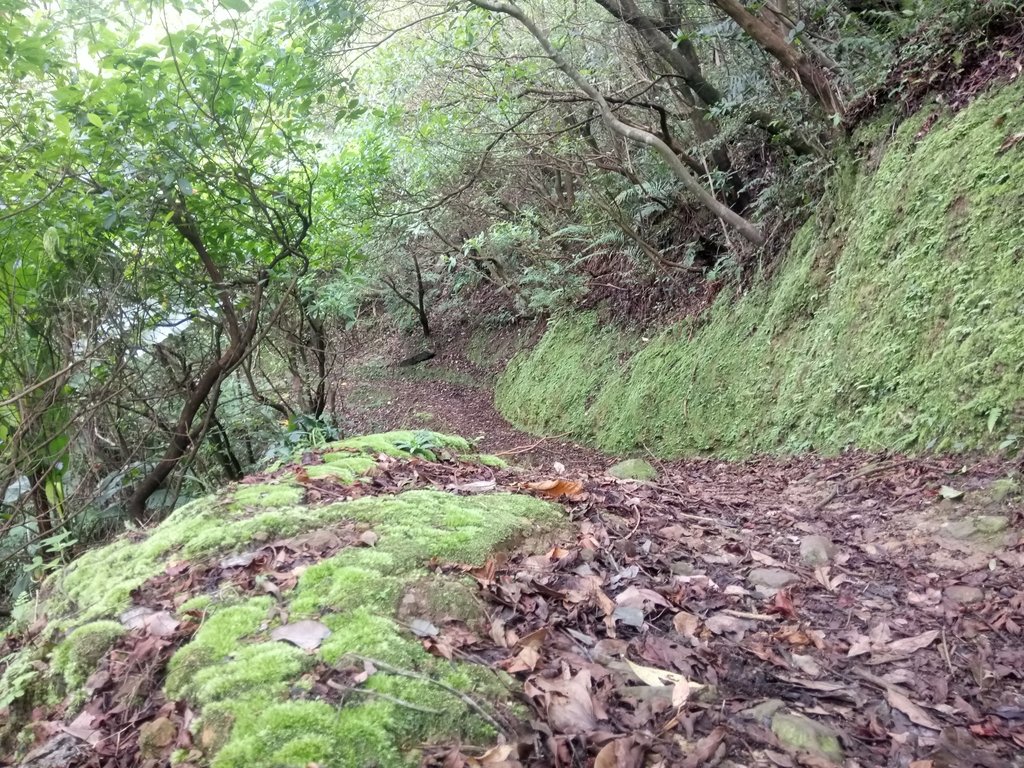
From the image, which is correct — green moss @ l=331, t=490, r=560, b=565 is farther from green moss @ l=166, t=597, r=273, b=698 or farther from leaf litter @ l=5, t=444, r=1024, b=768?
green moss @ l=166, t=597, r=273, b=698

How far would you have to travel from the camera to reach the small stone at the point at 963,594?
3080mm

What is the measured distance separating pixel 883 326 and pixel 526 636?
5192mm

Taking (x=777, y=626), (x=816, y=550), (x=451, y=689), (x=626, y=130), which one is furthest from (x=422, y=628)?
(x=626, y=130)

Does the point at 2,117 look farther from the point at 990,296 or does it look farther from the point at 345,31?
the point at 990,296

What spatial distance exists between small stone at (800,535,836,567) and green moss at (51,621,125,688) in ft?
10.9

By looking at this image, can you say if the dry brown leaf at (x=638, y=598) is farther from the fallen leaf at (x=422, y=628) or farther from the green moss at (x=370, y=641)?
the green moss at (x=370, y=641)

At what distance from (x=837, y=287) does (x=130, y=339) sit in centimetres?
690

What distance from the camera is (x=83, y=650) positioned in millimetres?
2211

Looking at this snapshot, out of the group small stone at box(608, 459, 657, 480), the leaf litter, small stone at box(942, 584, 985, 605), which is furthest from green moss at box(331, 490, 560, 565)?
small stone at box(608, 459, 657, 480)

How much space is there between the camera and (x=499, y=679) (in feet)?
6.46

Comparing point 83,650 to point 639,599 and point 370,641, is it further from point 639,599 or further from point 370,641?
point 639,599

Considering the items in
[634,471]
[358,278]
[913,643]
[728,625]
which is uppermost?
[358,278]

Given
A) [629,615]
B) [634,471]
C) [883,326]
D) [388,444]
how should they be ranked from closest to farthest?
[629,615]
[388,444]
[883,326]
[634,471]

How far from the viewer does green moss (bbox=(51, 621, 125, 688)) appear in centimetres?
214
